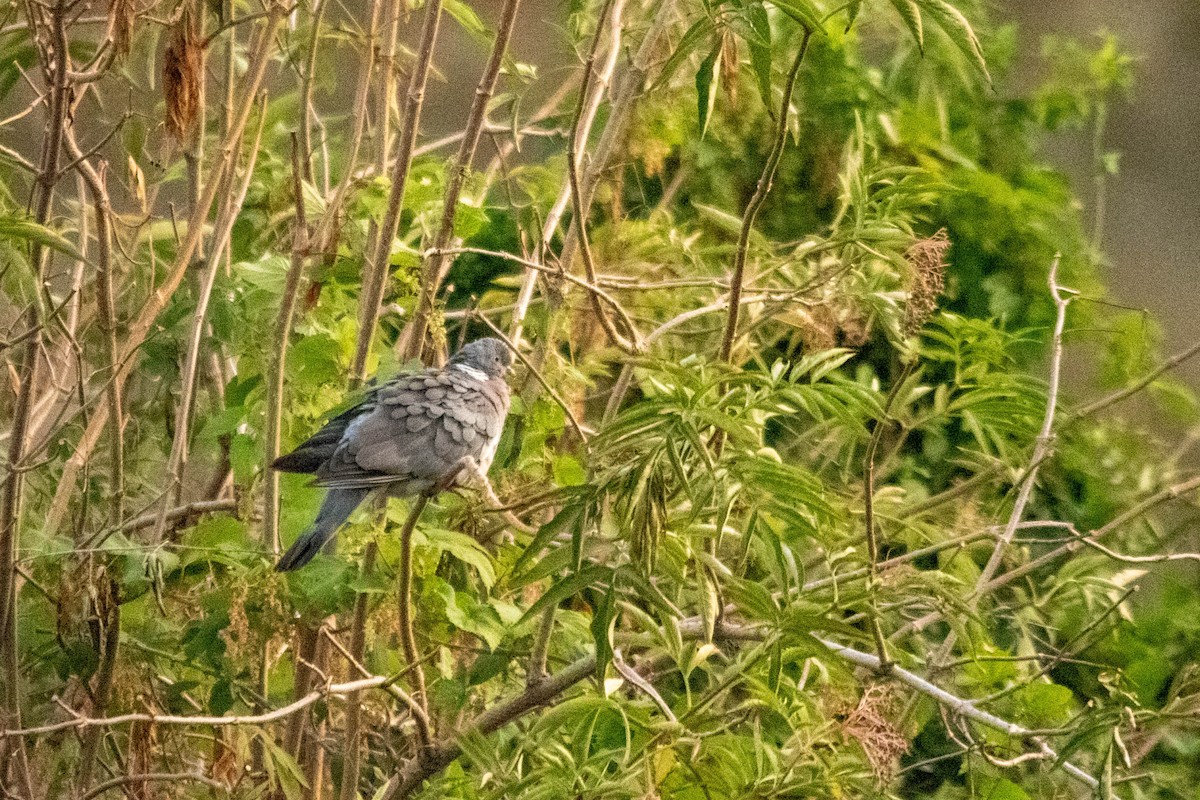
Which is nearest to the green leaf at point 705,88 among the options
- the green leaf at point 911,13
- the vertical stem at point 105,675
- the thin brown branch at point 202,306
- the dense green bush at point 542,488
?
the dense green bush at point 542,488

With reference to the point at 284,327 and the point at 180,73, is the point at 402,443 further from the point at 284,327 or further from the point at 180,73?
the point at 180,73

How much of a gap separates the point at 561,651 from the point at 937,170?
100 cm

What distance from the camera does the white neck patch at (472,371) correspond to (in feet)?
4.10

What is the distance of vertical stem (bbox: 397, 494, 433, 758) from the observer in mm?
988

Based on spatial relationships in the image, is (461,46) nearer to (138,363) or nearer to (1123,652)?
(138,363)

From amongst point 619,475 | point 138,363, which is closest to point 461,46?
point 138,363

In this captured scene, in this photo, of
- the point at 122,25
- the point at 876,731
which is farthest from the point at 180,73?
the point at 876,731

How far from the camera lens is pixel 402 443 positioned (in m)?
1.19

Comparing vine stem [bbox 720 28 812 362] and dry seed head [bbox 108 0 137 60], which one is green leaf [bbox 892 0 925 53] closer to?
vine stem [bbox 720 28 812 362]

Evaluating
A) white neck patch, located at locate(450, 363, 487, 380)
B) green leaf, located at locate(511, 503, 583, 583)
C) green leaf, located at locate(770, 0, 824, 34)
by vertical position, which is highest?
green leaf, located at locate(770, 0, 824, 34)

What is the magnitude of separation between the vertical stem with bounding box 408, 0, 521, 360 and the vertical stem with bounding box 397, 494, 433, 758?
0.19 metres

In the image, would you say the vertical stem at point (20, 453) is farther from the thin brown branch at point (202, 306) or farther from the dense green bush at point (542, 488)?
the thin brown branch at point (202, 306)

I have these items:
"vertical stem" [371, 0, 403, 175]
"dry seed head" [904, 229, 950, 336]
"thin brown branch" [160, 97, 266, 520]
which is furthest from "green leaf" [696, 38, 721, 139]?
"thin brown branch" [160, 97, 266, 520]

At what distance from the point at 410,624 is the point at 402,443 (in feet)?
0.64
